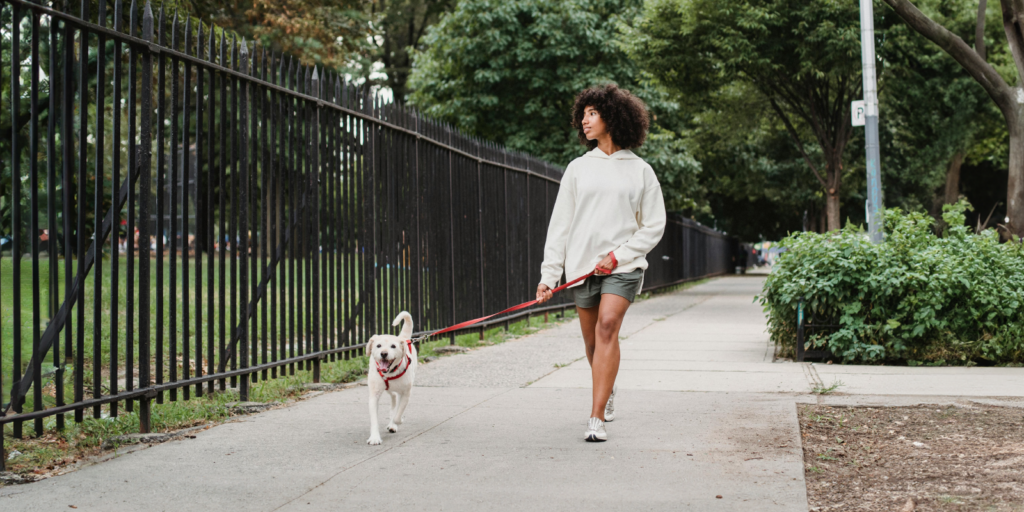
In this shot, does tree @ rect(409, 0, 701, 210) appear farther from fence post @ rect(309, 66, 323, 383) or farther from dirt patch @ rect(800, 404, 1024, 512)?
dirt patch @ rect(800, 404, 1024, 512)

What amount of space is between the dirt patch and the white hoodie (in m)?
1.42

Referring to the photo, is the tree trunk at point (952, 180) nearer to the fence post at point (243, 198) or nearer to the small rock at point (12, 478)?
the fence post at point (243, 198)

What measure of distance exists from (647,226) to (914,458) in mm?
1799

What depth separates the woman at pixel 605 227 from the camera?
4.96 metres

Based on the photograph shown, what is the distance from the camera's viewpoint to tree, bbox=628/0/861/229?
17312mm

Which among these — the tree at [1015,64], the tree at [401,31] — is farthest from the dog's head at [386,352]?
the tree at [401,31]

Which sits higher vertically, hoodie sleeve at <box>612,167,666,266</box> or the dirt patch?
hoodie sleeve at <box>612,167,666,266</box>

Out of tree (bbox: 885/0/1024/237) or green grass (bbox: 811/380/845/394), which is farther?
tree (bbox: 885/0/1024/237)

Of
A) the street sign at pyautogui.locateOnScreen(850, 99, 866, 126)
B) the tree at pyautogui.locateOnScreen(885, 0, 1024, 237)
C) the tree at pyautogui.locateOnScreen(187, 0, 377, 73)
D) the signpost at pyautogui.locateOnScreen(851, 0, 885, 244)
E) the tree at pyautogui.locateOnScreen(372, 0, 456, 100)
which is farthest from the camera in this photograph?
the tree at pyautogui.locateOnScreen(372, 0, 456, 100)

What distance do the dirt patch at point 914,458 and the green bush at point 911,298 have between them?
2.11 m

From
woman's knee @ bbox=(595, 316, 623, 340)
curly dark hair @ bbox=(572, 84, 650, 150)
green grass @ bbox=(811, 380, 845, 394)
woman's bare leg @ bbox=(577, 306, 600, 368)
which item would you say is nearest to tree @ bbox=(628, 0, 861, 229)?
green grass @ bbox=(811, 380, 845, 394)

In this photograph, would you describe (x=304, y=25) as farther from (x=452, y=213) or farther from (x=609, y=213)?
(x=609, y=213)

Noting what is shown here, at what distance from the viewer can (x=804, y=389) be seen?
665cm

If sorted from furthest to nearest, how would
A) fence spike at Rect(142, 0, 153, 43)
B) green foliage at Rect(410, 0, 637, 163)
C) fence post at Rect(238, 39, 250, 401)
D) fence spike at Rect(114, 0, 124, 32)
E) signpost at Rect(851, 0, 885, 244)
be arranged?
green foliage at Rect(410, 0, 637, 163) < signpost at Rect(851, 0, 885, 244) < fence post at Rect(238, 39, 250, 401) < fence spike at Rect(142, 0, 153, 43) < fence spike at Rect(114, 0, 124, 32)
